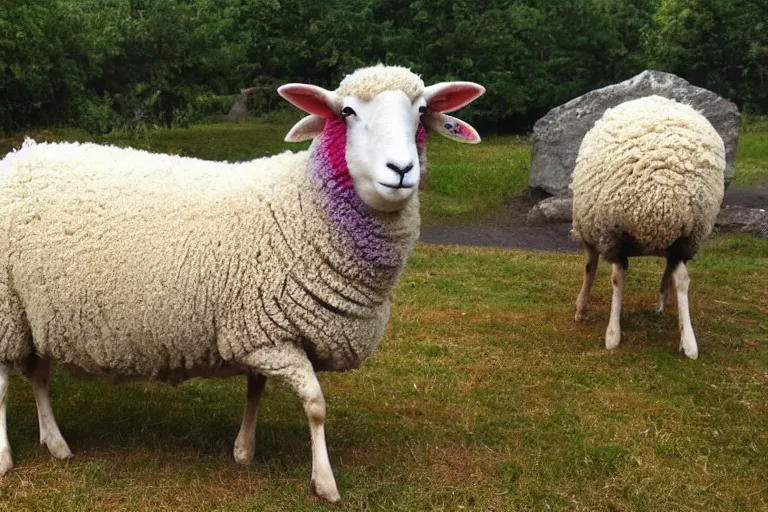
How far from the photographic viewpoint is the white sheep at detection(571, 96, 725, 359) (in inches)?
229

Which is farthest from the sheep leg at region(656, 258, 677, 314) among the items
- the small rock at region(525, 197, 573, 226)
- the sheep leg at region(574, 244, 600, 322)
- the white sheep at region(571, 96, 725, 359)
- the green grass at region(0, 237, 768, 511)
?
the small rock at region(525, 197, 573, 226)

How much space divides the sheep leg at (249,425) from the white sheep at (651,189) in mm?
3021

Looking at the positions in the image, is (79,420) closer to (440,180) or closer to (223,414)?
(223,414)

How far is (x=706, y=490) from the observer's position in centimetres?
411

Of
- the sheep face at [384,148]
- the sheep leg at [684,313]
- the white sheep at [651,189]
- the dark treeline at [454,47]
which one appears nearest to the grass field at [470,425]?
the sheep leg at [684,313]

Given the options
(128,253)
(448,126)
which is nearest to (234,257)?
(128,253)

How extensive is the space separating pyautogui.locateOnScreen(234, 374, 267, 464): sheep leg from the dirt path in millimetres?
7527

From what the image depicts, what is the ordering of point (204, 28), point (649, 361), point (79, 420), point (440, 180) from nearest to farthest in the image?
point (79, 420), point (649, 361), point (440, 180), point (204, 28)

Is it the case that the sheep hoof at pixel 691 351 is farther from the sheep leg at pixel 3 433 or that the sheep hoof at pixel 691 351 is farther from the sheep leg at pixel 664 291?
the sheep leg at pixel 3 433

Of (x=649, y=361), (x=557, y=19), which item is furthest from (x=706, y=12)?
(x=649, y=361)

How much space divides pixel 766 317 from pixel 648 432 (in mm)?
3292

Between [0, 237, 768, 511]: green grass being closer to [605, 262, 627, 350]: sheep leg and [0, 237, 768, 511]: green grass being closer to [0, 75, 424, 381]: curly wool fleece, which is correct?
[605, 262, 627, 350]: sheep leg

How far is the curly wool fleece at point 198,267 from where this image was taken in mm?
3773

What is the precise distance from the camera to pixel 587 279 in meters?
7.20
